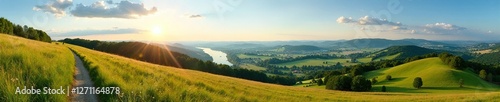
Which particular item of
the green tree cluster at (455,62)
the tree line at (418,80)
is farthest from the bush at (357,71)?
the green tree cluster at (455,62)

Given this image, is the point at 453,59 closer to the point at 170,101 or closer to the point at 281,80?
the point at 281,80

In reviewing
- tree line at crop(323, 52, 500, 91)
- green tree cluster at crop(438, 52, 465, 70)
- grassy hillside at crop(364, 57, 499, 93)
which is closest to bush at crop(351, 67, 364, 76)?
tree line at crop(323, 52, 500, 91)

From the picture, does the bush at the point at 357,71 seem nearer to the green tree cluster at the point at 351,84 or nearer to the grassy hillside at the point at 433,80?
the grassy hillside at the point at 433,80

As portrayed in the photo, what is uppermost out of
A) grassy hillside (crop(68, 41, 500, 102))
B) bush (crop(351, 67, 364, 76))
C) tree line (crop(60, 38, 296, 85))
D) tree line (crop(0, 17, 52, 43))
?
tree line (crop(0, 17, 52, 43))

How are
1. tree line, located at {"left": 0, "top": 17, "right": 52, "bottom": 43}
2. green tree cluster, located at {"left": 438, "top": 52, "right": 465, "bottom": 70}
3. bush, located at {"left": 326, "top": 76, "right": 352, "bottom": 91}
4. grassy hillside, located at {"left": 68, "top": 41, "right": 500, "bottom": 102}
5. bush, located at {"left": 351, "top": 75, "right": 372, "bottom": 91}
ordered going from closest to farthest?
grassy hillside, located at {"left": 68, "top": 41, "right": 500, "bottom": 102}, bush, located at {"left": 351, "top": 75, "right": 372, "bottom": 91}, bush, located at {"left": 326, "top": 76, "right": 352, "bottom": 91}, tree line, located at {"left": 0, "top": 17, "right": 52, "bottom": 43}, green tree cluster, located at {"left": 438, "top": 52, "right": 465, "bottom": 70}

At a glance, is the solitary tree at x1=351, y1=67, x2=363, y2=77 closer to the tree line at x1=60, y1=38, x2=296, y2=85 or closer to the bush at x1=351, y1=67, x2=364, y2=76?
the bush at x1=351, y1=67, x2=364, y2=76

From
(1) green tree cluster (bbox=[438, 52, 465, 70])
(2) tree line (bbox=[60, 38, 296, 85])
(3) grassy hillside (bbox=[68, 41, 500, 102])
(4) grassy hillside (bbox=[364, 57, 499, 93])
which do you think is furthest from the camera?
(2) tree line (bbox=[60, 38, 296, 85])

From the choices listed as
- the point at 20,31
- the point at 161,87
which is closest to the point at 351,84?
the point at 161,87

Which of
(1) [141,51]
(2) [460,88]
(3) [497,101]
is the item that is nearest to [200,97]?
(3) [497,101]

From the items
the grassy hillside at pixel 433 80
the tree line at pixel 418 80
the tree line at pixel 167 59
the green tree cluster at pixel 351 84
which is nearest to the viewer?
the green tree cluster at pixel 351 84
